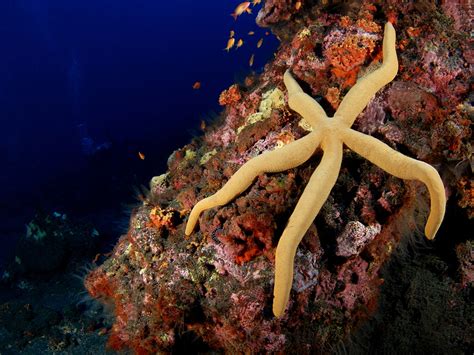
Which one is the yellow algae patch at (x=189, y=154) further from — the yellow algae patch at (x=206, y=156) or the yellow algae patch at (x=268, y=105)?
the yellow algae patch at (x=268, y=105)

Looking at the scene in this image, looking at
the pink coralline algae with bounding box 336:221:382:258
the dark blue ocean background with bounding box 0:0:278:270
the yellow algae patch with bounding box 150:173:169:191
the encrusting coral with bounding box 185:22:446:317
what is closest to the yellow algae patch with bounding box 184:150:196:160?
the yellow algae patch with bounding box 150:173:169:191

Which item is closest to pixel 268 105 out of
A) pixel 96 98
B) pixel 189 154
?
pixel 189 154

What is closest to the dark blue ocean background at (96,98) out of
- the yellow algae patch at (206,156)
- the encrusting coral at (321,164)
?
the yellow algae patch at (206,156)

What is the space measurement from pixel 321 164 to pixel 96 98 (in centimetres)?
4369

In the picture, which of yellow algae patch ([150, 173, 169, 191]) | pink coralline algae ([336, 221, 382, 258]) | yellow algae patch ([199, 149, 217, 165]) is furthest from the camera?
yellow algae patch ([150, 173, 169, 191])

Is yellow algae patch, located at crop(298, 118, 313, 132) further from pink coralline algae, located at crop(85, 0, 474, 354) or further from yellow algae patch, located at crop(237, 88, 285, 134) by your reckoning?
yellow algae patch, located at crop(237, 88, 285, 134)

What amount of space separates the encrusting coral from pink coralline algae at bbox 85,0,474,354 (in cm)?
24

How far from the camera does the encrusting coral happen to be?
333cm

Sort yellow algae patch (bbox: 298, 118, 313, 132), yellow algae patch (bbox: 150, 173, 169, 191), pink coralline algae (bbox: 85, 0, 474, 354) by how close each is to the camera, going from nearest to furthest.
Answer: pink coralline algae (bbox: 85, 0, 474, 354) < yellow algae patch (bbox: 298, 118, 313, 132) < yellow algae patch (bbox: 150, 173, 169, 191)

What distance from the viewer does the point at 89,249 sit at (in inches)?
542

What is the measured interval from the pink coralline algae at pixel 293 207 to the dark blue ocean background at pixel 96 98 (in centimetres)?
266

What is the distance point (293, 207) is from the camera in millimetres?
3852

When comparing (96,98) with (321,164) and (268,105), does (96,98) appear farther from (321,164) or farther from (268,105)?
(321,164)

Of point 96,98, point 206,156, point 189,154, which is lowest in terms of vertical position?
point 206,156
